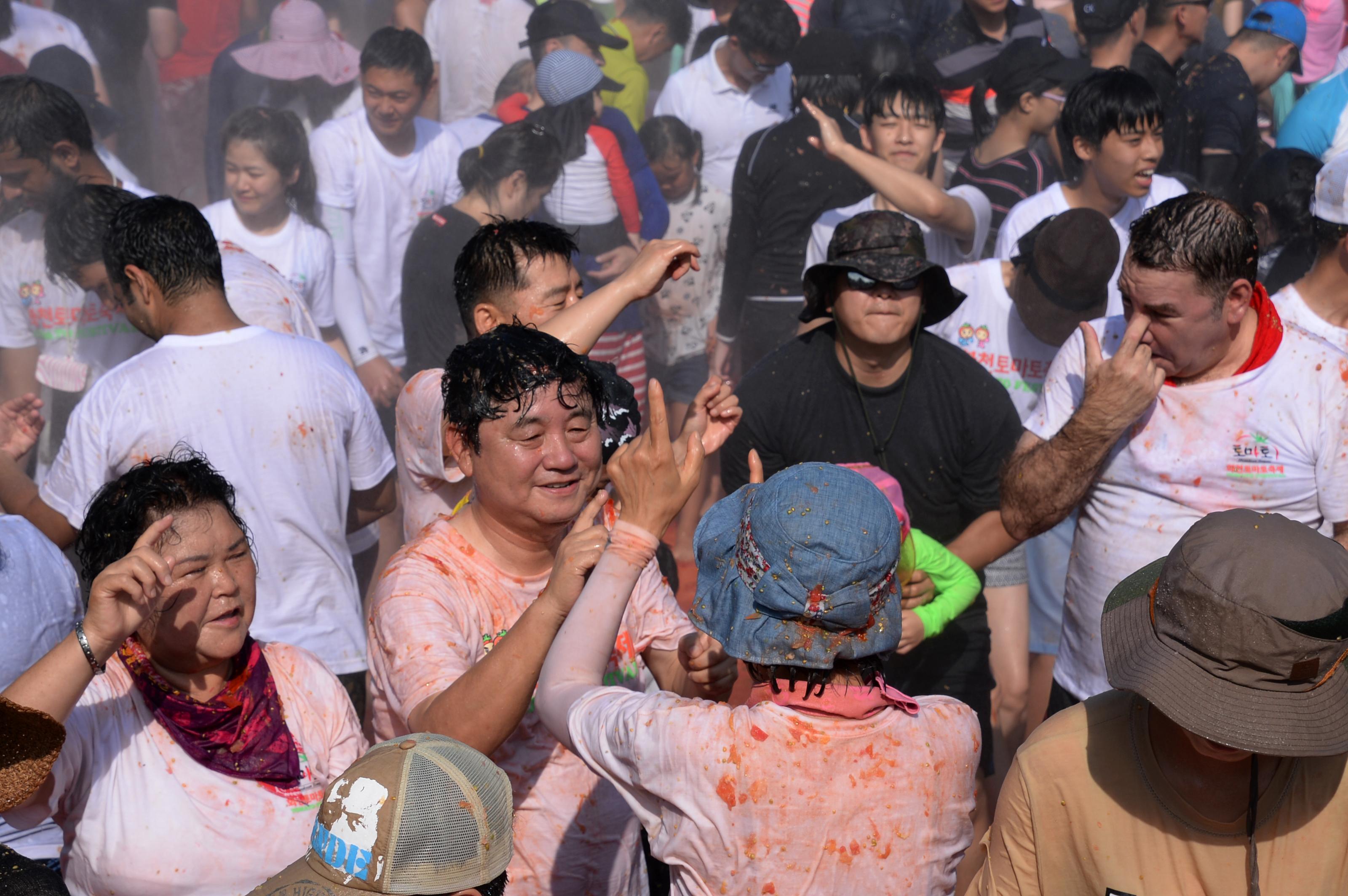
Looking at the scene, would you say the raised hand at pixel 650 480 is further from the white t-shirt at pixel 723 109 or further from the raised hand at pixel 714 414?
the white t-shirt at pixel 723 109

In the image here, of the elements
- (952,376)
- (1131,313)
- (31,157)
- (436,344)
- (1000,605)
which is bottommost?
(1000,605)

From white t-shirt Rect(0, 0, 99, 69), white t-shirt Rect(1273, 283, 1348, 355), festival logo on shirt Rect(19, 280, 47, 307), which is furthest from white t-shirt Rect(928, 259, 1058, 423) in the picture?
white t-shirt Rect(0, 0, 99, 69)

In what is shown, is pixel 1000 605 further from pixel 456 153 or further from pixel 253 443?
pixel 456 153

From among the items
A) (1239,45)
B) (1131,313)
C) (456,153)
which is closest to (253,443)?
(1131,313)

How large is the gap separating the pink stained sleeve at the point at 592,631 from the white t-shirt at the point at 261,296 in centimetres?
223

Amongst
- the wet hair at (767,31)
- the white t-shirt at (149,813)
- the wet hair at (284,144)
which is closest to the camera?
the white t-shirt at (149,813)

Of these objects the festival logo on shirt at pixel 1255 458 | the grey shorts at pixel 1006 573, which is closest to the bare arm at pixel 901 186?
the grey shorts at pixel 1006 573

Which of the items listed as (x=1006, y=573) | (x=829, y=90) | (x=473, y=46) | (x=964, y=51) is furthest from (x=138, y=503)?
(x=964, y=51)

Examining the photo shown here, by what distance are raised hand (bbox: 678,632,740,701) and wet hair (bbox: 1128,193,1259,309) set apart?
1.53 metres

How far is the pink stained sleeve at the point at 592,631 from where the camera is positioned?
69.1 inches

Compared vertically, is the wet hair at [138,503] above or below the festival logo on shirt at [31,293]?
above

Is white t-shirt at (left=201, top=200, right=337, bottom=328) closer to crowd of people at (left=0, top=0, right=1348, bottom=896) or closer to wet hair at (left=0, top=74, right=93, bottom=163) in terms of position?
crowd of people at (left=0, top=0, right=1348, bottom=896)

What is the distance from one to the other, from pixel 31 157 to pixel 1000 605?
13.7 feet

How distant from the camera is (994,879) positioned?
5.57ft
